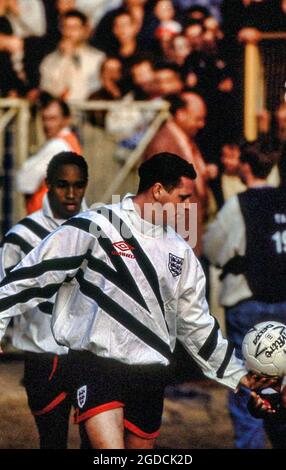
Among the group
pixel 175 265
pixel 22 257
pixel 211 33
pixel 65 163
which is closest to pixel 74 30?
pixel 211 33

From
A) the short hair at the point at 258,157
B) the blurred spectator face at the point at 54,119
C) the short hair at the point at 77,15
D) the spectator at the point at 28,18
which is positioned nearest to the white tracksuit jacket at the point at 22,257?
the short hair at the point at 258,157

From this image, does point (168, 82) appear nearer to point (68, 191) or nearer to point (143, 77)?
point (143, 77)

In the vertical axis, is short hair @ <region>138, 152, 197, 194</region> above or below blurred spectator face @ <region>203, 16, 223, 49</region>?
below

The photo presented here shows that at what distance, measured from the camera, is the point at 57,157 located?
7289 mm

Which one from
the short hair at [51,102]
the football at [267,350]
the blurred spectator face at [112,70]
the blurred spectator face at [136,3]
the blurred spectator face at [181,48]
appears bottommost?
the football at [267,350]

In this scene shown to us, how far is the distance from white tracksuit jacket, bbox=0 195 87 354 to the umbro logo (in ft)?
3.72

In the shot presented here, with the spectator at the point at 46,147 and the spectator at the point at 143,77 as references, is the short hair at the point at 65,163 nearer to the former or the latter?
the spectator at the point at 46,147

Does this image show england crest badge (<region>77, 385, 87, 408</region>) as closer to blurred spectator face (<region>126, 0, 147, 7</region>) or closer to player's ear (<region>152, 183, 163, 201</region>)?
player's ear (<region>152, 183, 163, 201</region>)

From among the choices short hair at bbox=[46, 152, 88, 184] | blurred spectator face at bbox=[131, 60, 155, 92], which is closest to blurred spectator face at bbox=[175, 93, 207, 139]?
blurred spectator face at bbox=[131, 60, 155, 92]

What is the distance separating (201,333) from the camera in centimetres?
611

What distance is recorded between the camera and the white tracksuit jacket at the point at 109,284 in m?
5.76

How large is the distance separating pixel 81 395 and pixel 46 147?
4788 millimetres

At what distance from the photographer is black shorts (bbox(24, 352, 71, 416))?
682cm

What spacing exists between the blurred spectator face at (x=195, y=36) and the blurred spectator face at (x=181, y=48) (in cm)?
4
